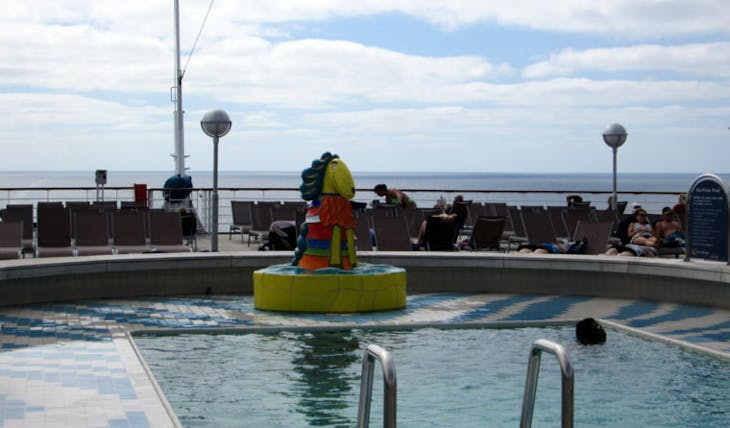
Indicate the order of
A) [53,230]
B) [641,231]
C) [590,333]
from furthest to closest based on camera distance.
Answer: [641,231], [53,230], [590,333]

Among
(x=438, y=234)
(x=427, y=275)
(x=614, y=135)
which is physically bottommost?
(x=427, y=275)

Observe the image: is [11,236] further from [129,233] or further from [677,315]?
[677,315]

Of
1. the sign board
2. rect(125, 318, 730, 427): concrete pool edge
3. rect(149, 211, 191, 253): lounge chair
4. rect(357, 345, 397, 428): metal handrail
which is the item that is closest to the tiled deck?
rect(125, 318, 730, 427): concrete pool edge

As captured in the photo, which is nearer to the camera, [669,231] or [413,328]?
[413,328]

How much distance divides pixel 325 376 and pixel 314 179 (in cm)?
409

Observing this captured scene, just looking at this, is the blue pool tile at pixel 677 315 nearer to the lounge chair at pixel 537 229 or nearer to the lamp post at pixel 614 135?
the lounge chair at pixel 537 229

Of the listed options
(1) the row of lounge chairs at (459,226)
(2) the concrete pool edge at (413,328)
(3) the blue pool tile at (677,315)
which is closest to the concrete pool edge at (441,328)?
(2) the concrete pool edge at (413,328)

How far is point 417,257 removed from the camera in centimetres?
1363

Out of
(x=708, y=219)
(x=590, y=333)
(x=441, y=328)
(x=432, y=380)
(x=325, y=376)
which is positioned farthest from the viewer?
(x=708, y=219)

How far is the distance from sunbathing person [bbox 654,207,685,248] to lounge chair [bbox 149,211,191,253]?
Result: 724 cm

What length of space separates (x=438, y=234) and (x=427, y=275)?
224 centimetres

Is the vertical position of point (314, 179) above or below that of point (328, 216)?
above

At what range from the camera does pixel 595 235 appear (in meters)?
15.3

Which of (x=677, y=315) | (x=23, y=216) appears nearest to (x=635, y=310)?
(x=677, y=315)
